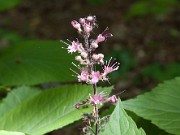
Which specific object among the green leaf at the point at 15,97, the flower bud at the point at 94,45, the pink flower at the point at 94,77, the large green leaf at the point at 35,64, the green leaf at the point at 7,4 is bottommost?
the pink flower at the point at 94,77

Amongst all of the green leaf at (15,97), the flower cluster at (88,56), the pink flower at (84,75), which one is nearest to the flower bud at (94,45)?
the flower cluster at (88,56)

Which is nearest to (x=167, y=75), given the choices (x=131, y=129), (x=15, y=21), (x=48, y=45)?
(x=48, y=45)

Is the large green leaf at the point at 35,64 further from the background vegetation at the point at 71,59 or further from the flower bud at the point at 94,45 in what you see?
the flower bud at the point at 94,45

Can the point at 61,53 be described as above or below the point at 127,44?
below

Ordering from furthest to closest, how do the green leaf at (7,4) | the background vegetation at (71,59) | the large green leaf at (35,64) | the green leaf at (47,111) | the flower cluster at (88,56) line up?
the green leaf at (7,4)
the large green leaf at (35,64)
the background vegetation at (71,59)
the green leaf at (47,111)
the flower cluster at (88,56)

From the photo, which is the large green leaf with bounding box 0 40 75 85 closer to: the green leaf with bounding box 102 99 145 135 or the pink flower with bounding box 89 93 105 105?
the pink flower with bounding box 89 93 105 105

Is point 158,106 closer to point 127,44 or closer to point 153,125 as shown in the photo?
point 153,125
